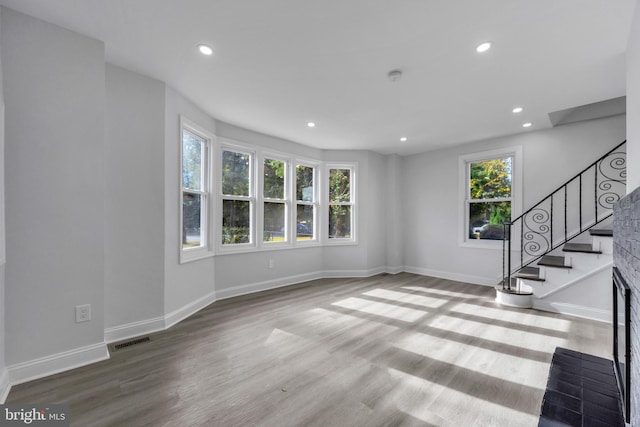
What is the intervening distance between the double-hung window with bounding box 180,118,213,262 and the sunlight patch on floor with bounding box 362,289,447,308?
255 centimetres

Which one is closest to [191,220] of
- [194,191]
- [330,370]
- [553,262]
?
[194,191]

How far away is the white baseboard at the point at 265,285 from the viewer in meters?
4.06

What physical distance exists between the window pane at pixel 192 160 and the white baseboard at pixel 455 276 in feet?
14.7

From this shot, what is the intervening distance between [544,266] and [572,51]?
8.23ft

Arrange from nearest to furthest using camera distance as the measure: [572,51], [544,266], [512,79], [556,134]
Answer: [572,51]
[512,79]
[544,266]
[556,134]

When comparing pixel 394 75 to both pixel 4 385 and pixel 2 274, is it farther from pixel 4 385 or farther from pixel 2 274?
pixel 4 385

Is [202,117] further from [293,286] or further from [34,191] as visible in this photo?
[293,286]

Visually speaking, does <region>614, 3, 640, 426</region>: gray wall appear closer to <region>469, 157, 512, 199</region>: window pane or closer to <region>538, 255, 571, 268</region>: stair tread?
<region>538, 255, 571, 268</region>: stair tread

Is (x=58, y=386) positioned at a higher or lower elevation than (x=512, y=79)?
lower

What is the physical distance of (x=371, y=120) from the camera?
12.7 ft

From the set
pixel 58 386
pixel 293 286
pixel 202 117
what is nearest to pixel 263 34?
pixel 202 117

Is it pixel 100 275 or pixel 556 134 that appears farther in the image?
pixel 556 134

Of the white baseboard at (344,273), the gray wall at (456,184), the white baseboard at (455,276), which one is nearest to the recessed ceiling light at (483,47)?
the gray wall at (456,184)

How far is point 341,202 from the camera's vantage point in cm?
557
